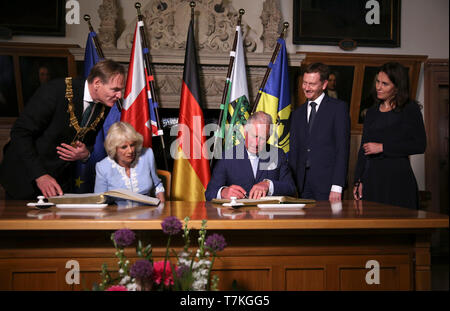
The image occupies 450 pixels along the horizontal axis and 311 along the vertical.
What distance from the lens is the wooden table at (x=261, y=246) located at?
1720 millimetres

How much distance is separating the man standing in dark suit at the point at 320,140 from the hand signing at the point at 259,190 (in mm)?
834

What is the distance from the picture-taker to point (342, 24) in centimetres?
538

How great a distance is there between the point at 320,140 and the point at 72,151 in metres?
1.87

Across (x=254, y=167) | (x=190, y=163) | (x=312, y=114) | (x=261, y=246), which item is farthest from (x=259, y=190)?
(x=190, y=163)

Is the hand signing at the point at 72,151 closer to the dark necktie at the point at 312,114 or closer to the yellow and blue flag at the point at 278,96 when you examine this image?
the dark necktie at the point at 312,114

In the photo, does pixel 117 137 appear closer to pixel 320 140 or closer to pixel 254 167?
pixel 254 167

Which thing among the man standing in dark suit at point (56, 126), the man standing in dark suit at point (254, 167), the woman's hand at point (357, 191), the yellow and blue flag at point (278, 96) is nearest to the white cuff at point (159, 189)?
the man standing in dark suit at point (254, 167)

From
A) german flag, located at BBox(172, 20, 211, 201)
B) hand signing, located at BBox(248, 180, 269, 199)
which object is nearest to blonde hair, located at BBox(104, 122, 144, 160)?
hand signing, located at BBox(248, 180, 269, 199)

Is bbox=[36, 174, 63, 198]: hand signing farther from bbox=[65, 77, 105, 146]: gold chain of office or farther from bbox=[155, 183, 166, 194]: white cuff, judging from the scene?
bbox=[155, 183, 166, 194]: white cuff

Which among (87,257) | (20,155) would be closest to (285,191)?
(87,257)

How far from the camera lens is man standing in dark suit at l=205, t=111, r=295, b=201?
274 cm

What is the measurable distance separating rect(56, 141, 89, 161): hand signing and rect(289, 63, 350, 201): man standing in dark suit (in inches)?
66.7

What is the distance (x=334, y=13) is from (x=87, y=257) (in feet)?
15.4
